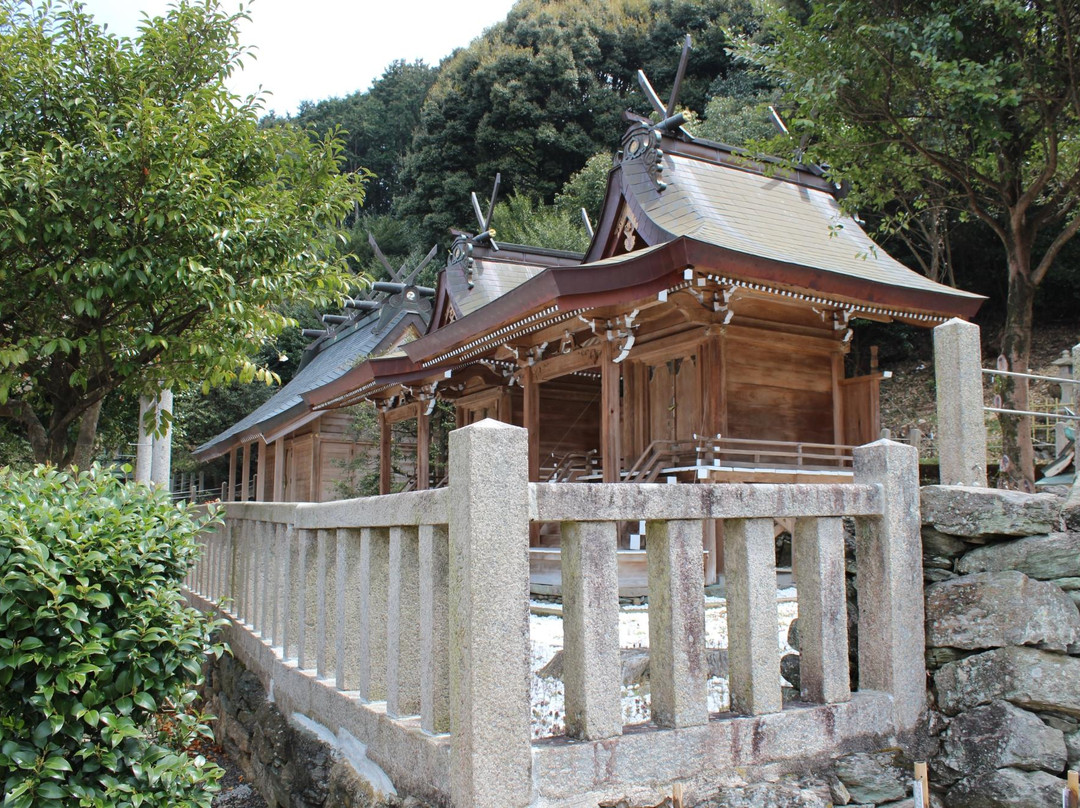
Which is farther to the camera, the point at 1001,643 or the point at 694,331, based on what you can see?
the point at 694,331

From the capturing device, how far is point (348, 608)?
12.5 ft

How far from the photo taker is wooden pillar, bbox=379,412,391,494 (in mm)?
15412

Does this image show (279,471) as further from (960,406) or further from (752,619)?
(752,619)

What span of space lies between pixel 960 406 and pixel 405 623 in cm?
318

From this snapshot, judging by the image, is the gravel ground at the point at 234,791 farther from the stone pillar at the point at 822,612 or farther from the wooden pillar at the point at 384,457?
the wooden pillar at the point at 384,457

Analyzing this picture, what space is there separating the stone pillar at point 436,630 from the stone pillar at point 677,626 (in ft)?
2.46

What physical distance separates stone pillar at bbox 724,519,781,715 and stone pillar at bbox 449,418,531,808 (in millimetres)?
968

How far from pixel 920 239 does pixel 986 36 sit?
55.8ft

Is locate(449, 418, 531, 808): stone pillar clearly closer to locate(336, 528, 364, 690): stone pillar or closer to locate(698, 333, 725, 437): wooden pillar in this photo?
locate(336, 528, 364, 690): stone pillar

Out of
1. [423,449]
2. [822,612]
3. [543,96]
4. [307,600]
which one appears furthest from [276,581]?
[543,96]

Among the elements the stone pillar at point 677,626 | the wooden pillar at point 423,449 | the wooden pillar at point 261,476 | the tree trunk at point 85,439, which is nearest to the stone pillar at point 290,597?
→ the stone pillar at point 677,626

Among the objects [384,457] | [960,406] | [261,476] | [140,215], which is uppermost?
[140,215]

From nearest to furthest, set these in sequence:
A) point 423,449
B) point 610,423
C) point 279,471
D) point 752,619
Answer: point 752,619
point 610,423
point 423,449
point 279,471

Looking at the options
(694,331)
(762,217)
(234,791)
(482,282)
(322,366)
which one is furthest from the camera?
(322,366)
